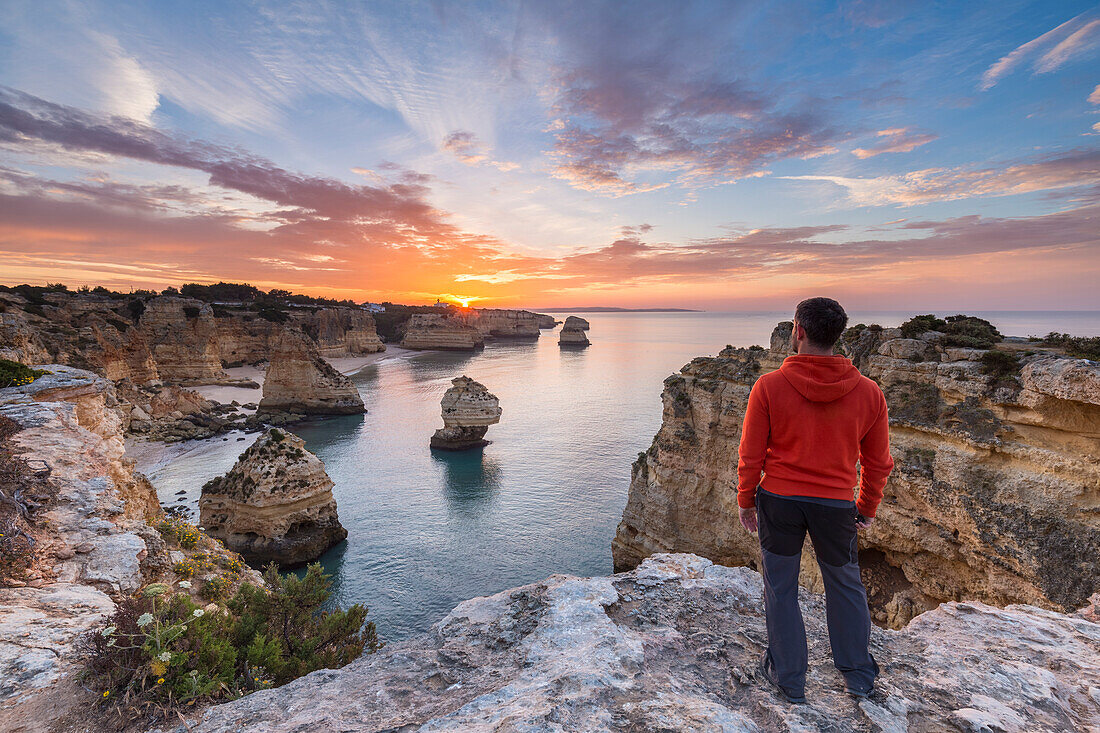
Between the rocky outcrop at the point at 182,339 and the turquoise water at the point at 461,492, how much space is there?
18.0m

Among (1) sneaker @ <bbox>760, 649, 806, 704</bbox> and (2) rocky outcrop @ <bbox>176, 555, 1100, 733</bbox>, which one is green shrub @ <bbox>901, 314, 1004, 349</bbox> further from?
(1) sneaker @ <bbox>760, 649, 806, 704</bbox>

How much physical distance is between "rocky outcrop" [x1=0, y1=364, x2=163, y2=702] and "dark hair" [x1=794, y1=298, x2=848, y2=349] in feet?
20.4

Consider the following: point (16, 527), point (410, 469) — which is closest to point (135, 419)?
point (410, 469)

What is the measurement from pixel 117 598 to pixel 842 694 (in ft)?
22.4

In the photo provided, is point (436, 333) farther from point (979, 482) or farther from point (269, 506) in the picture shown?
point (979, 482)

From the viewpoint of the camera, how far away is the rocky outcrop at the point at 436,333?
362 ft

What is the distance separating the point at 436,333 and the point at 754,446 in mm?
111999

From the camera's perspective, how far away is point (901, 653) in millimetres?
3588

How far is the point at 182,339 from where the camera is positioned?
155ft

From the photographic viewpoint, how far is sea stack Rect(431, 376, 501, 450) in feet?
110

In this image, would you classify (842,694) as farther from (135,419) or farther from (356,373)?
(356,373)

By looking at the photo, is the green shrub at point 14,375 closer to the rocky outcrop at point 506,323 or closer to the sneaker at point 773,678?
the sneaker at point 773,678

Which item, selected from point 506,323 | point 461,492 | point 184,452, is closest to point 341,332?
point 184,452

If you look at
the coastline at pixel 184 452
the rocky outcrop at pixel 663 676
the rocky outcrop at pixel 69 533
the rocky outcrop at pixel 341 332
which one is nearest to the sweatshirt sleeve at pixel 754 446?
the rocky outcrop at pixel 663 676
